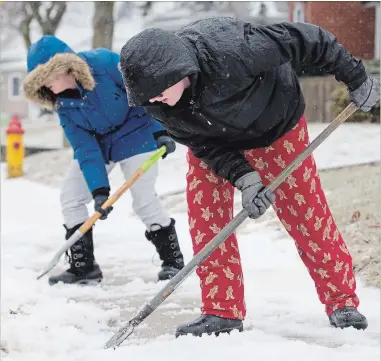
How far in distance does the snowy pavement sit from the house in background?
10226 mm

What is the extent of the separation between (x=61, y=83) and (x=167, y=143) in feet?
2.39

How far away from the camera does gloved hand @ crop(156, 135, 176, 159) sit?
15.5ft

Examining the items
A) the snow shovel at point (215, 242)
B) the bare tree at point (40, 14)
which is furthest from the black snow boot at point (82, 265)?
the bare tree at point (40, 14)

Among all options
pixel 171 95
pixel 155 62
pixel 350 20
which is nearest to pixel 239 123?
pixel 171 95

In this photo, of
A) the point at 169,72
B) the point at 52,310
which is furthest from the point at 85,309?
the point at 169,72

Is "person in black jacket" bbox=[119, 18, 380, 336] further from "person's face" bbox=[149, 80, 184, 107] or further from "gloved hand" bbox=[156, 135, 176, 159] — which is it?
"gloved hand" bbox=[156, 135, 176, 159]

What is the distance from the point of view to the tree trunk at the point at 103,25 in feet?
50.0

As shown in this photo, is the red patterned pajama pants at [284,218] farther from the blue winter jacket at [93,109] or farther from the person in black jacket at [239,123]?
the blue winter jacket at [93,109]

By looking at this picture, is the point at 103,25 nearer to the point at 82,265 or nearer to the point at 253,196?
the point at 82,265

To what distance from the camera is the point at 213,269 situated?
3.39 meters

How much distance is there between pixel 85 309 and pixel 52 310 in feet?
0.55

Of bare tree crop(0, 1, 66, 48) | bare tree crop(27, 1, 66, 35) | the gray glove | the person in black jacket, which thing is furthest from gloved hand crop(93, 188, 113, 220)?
bare tree crop(27, 1, 66, 35)

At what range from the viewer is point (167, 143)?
4734 millimetres

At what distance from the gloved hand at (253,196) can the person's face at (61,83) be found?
164cm
